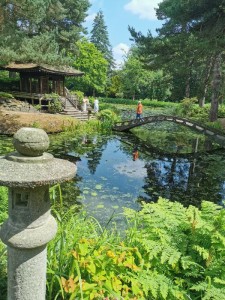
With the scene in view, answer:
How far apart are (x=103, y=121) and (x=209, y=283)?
1828 cm

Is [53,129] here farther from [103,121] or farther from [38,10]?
[38,10]

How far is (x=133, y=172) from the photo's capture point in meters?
10.8

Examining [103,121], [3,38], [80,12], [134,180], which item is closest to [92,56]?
[80,12]

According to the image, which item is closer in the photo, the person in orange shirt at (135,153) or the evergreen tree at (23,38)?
the evergreen tree at (23,38)

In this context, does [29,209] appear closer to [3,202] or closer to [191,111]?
[3,202]

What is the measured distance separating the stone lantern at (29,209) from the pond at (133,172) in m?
3.27

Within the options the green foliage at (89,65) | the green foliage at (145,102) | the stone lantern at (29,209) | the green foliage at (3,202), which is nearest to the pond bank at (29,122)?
the green foliage at (3,202)

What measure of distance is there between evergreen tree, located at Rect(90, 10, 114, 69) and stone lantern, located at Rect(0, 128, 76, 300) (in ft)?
205

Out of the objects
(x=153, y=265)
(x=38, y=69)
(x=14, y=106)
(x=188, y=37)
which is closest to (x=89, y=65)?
(x=38, y=69)

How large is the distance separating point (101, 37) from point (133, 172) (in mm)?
57607

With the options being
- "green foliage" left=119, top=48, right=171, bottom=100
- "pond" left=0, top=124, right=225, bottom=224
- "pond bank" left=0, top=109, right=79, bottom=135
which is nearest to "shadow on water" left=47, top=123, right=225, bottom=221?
"pond" left=0, top=124, right=225, bottom=224

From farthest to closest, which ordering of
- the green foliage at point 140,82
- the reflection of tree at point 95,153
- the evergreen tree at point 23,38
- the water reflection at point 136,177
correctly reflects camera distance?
the green foliage at point 140,82 < the evergreen tree at point 23,38 < the reflection of tree at point 95,153 < the water reflection at point 136,177

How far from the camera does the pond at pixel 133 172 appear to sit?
7.91m

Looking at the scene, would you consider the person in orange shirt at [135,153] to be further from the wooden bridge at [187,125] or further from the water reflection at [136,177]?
the wooden bridge at [187,125]
